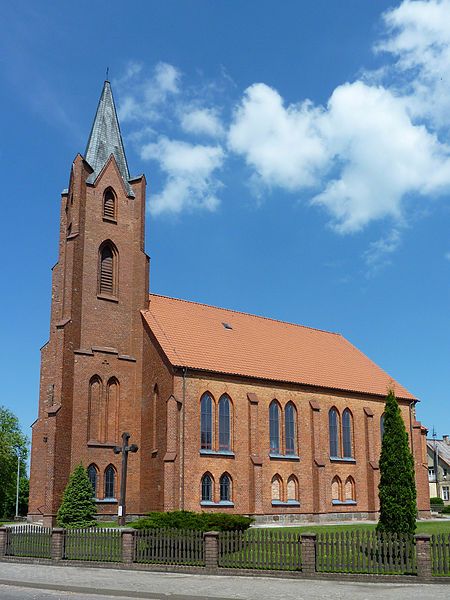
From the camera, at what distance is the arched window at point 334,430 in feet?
132

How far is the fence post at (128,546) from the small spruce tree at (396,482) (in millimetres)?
7650

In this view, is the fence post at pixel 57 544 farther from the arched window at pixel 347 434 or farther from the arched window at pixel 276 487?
the arched window at pixel 347 434

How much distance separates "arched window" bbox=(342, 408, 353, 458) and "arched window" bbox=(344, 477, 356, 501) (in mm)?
1453

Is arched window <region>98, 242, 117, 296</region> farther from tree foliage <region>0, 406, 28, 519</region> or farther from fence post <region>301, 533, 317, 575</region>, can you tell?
tree foliage <region>0, 406, 28, 519</region>

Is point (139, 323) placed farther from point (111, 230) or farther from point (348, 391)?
point (348, 391)

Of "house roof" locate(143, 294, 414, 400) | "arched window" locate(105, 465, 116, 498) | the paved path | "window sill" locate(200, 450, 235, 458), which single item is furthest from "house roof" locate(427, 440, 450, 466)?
the paved path

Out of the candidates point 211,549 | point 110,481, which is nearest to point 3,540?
point 211,549

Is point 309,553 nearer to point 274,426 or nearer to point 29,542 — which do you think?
point 29,542

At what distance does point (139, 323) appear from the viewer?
37.2 metres

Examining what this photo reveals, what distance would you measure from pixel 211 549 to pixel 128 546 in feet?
9.48

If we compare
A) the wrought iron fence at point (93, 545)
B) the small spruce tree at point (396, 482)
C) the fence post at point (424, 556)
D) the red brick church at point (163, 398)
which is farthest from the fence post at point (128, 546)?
the red brick church at point (163, 398)

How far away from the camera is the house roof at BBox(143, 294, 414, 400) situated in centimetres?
3697

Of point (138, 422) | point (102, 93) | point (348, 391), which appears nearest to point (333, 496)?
point (348, 391)

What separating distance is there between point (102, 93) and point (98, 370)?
58.5 ft
